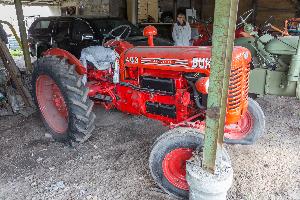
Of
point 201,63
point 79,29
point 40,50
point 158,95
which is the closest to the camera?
point 201,63

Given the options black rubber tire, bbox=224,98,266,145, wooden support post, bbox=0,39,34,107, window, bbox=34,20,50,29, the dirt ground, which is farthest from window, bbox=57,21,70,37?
black rubber tire, bbox=224,98,266,145

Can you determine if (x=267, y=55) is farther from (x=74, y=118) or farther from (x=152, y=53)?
(x=74, y=118)

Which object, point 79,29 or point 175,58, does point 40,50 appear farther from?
point 175,58

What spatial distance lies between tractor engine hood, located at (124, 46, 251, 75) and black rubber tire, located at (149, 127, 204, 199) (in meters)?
0.63

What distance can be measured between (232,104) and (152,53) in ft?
3.44

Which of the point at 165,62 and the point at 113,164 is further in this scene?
the point at 113,164

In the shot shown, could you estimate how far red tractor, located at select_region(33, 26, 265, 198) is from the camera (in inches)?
109

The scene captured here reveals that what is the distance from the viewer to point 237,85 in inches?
111

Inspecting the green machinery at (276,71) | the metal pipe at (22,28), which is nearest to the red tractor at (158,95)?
the green machinery at (276,71)

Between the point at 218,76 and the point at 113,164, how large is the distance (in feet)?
6.14

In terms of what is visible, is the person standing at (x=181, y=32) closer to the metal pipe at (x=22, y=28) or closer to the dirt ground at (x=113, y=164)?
the dirt ground at (x=113, y=164)

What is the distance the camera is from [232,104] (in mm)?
2828

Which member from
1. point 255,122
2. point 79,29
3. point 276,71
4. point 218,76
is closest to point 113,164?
point 255,122

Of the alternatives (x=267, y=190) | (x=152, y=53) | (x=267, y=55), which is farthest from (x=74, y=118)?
(x=267, y=55)
